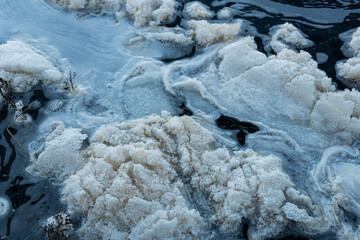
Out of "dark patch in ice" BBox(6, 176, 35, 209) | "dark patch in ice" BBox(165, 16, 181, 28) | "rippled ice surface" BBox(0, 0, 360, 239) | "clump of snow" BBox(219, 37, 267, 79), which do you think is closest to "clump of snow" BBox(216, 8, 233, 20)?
"rippled ice surface" BBox(0, 0, 360, 239)

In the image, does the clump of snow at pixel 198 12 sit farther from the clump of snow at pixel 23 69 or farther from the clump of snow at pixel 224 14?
the clump of snow at pixel 23 69

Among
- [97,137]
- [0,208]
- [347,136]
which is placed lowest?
[0,208]

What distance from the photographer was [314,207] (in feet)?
7.49

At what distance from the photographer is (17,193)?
8.04 ft

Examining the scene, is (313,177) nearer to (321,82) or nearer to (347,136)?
(347,136)

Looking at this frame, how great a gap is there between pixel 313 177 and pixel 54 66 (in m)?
3.09

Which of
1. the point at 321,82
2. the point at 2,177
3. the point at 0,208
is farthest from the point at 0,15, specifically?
the point at 321,82

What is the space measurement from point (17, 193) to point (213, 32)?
9.22 feet

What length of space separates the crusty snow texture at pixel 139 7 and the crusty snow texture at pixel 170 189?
2.07m

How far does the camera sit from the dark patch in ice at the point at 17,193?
7.86 ft

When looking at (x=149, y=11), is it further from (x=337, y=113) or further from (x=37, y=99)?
(x=337, y=113)

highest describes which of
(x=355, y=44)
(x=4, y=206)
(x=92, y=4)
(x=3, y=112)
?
(x=355, y=44)

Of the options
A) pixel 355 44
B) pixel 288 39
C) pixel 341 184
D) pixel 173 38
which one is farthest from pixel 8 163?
pixel 355 44

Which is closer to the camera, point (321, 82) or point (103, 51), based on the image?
point (321, 82)
